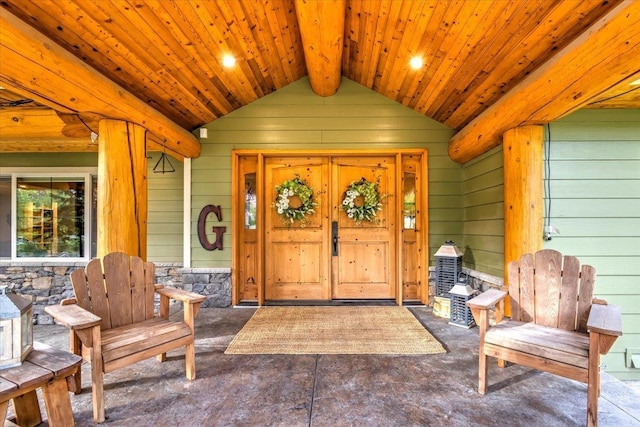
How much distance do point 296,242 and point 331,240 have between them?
497 millimetres

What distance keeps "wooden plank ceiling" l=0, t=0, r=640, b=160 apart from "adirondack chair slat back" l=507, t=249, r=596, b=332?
1.23 metres

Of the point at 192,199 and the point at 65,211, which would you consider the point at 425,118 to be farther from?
the point at 65,211

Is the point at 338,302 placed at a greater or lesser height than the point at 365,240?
lesser

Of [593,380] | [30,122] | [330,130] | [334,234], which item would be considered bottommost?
[593,380]

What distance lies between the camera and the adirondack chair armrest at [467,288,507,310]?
203cm

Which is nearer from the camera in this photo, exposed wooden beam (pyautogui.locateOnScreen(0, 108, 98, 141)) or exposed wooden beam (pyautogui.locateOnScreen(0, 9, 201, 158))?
exposed wooden beam (pyautogui.locateOnScreen(0, 9, 201, 158))

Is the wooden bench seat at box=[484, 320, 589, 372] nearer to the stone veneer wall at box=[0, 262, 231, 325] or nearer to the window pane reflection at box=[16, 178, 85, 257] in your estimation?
the stone veneer wall at box=[0, 262, 231, 325]

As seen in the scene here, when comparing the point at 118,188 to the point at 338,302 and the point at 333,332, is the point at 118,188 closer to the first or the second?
the point at 333,332

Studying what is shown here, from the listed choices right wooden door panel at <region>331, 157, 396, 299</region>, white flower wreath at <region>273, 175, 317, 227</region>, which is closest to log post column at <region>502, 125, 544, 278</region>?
right wooden door panel at <region>331, 157, 396, 299</region>

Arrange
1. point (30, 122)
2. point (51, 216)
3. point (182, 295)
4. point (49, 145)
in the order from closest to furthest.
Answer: point (182, 295) → point (30, 122) → point (49, 145) → point (51, 216)

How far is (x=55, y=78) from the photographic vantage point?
204cm

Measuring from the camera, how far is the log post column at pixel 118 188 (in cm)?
265

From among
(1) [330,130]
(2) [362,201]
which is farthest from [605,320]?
(1) [330,130]

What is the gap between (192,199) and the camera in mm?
4086
